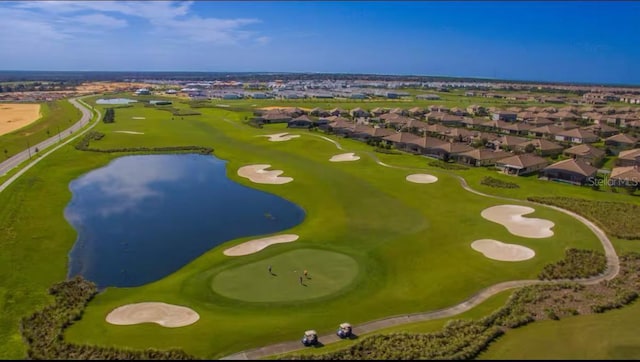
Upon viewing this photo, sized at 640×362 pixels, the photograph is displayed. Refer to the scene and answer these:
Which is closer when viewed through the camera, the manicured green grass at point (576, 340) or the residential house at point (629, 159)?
the manicured green grass at point (576, 340)

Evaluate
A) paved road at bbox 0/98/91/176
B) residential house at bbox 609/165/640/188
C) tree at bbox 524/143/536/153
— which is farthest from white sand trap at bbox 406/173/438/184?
paved road at bbox 0/98/91/176

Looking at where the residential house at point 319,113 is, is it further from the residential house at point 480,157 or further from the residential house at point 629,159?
the residential house at point 629,159

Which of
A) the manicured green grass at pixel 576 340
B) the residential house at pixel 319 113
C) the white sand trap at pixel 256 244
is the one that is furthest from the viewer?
the residential house at pixel 319 113

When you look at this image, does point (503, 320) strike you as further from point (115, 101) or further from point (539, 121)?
point (115, 101)

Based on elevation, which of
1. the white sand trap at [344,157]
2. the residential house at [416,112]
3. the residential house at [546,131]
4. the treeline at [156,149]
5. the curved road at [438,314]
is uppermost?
the residential house at [416,112]

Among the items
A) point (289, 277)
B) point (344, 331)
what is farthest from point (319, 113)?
point (344, 331)

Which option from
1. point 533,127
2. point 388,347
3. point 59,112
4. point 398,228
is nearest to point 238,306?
point 388,347

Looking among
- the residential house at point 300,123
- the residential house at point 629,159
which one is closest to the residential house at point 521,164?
the residential house at point 629,159
